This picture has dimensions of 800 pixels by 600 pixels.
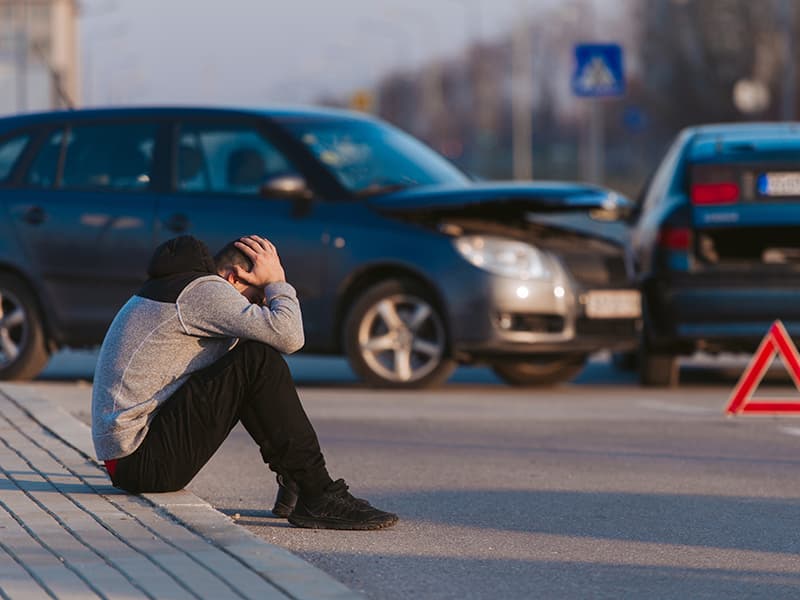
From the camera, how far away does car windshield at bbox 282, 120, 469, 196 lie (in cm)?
1255

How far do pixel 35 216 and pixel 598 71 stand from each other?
782 inches

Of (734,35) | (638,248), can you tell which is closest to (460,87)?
(734,35)

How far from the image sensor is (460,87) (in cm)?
15312

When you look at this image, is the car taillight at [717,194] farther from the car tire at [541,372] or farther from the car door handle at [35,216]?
the car door handle at [35,216]

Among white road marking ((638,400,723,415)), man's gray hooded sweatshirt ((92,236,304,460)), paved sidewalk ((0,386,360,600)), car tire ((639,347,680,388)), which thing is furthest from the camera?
car tire ((639,347,680,388))

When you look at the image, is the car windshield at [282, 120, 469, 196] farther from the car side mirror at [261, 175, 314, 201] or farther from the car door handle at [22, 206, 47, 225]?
the car door handle at [22, 206, 47, 225]

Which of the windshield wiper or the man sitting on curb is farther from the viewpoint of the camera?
the windshield wiper

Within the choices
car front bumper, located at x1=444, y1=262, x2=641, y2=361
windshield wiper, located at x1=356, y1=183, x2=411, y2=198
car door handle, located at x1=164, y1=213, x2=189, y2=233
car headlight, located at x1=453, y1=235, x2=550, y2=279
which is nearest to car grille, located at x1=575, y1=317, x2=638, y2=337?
car front bumper, located at x1=444, y1=262, x2=641, y2=361

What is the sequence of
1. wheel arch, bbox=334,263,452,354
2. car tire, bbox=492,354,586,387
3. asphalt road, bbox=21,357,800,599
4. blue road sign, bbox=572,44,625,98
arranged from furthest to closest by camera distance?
1. blue road sign, bbox=572,44,625,98
2. car tire, bbox=492,354,586,387
3. wheel arch, bbox=334,263,452,354
4. asphalt road, bbox=21,357,800,599

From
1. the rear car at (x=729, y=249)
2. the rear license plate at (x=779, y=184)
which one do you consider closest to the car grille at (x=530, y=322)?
the rear car at (x=729, y=249)

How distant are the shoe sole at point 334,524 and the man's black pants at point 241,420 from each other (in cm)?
10

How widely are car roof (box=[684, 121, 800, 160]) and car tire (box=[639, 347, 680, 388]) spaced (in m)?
1.32

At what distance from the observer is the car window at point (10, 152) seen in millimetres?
13000

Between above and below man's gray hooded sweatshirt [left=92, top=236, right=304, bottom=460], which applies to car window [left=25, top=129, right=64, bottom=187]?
above
